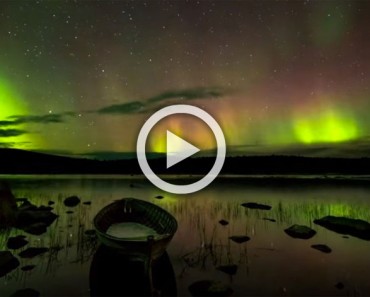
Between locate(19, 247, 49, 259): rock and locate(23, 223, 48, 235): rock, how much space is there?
165 centimetres

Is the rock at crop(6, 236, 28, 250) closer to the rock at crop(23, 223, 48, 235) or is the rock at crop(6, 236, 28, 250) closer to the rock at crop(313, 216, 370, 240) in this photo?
the rock at crop(23, 223, 48, 235)

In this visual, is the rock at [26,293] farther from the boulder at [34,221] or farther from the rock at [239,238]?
the rock at [239,238]

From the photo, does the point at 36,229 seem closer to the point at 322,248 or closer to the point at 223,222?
the point at 223,222

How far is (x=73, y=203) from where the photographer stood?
52.1 feet

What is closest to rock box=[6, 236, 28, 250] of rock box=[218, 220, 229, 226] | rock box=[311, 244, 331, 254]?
rock box=[218, 220, 229, 226]

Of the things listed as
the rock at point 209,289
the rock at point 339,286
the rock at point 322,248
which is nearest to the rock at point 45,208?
the rock at point 209,289

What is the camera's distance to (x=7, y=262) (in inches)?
316

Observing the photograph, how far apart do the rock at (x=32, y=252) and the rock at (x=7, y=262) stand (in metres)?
0.42

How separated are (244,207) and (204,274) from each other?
363 inches

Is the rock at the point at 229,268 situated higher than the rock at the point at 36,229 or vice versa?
the rock at the point at 36,229

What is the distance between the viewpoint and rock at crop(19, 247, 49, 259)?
8828 mm

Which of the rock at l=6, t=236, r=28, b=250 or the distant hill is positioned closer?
the rock at l=6, t=236, r=28, b=250

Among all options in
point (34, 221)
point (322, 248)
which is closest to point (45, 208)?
point (34, 221)

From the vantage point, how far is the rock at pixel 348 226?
11.3 metres
